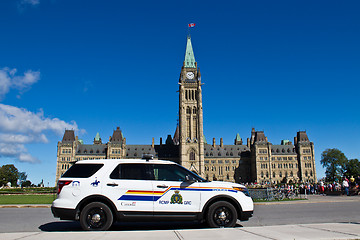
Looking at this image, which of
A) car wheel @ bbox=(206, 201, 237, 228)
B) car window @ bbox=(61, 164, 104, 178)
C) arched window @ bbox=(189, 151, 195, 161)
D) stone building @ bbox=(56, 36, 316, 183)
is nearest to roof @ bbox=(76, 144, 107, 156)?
stone building @ bbox=(56, 36, 316, 183)

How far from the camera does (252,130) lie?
117438mm

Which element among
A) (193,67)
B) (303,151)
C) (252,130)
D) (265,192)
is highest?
(193,67)

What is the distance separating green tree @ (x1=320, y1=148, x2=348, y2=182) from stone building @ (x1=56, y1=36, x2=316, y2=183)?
14.5ft

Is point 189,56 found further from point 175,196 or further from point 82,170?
point 175,196

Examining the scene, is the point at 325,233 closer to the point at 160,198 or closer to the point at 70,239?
the point at 160,198

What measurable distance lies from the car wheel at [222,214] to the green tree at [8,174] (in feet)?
340

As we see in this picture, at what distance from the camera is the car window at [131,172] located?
866 centimetres

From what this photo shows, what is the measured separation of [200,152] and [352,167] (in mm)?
50057

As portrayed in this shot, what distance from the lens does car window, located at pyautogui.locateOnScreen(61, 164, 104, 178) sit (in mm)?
8656

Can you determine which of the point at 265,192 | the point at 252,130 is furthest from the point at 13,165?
the point at 265,192

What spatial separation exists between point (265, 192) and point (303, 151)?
90230 millimetres

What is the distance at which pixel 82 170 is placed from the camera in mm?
8758

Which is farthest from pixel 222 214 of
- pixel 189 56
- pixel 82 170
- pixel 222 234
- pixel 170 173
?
pixel 189 56

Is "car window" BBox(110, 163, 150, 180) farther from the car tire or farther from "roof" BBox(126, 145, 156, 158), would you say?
"roof" BBox(126, 145, 156, 158)
